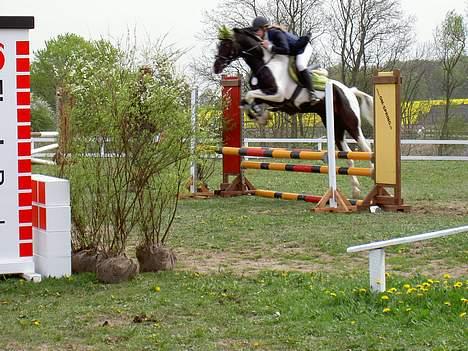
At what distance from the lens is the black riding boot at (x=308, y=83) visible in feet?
48.6

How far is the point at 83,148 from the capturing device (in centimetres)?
791

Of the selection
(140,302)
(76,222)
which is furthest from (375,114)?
(140,302)

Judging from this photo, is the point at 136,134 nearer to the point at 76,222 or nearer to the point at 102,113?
the point at 102,113

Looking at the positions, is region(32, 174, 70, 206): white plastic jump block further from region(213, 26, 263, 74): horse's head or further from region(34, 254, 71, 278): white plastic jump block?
region(213, 26, 263, 74): horse's head

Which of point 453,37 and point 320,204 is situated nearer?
point 320,204

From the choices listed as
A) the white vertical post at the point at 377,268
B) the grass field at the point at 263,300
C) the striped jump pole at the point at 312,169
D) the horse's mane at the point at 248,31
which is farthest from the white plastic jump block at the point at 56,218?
the horse's mane at the point at 248,31

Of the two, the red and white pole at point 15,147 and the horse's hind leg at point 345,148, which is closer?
the red and white pole at point 15,147

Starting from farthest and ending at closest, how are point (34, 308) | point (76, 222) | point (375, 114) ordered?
point (375, 114) < point (76, 222) < point (34, 308)

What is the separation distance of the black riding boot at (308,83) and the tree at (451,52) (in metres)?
20.2

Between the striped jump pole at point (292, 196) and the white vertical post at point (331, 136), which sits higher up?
the white vertical post at point (331, 136)

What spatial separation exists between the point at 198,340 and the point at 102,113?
2.66m

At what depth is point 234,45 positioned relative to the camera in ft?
49.4

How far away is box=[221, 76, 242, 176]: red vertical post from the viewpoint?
15.8 m

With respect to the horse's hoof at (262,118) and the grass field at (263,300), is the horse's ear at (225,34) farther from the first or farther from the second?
the grass field at (263,300)
